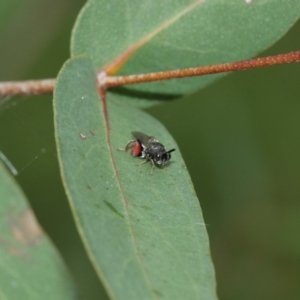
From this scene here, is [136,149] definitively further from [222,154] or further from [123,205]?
[222,154]

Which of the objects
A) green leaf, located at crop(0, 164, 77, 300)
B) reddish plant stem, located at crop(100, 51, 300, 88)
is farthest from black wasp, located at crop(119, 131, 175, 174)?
green leaf, located at crop(0, 164, 77, 300)

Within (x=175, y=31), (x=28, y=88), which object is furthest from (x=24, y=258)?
(x=175, y=31)

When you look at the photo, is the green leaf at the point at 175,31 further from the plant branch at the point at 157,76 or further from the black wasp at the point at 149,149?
the black wasp at the point at 149,149

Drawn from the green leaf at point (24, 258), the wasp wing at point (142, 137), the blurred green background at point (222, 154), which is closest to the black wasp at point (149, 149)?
→ the wasp wing at point (142, 137)

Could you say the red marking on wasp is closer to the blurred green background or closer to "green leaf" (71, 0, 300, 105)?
"green leaf" (71, 0, 300, 105)

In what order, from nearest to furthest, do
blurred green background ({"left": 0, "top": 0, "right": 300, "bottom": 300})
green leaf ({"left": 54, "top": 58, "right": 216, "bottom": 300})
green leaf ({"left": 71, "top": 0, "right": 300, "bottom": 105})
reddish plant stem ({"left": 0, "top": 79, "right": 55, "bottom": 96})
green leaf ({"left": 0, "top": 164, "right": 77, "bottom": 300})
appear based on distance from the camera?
green leaf ({"left": 54, "top": 58, "right": 216, "bottom": 300})
green leaf ({"left": 0, "top": 164, "right": 77, "bottom": 300})
green leaf ({"left": 71, "top": 0, "right": 300, "bottom": 105})
reddish plant stem ({"left": 0, "top": 79, "right": 55, "bottom": 96})
blurred green background ({"left": 0, "top": 0, "right": 300, "bottom": 300})

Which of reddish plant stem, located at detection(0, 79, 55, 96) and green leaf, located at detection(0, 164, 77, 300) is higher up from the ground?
reddish plant stem, located at detection(0, 79, 55, 96)
